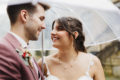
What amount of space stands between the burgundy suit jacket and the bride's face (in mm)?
992

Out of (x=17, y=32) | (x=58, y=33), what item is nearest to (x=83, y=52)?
(x=58, y=33)

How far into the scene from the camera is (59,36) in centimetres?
277

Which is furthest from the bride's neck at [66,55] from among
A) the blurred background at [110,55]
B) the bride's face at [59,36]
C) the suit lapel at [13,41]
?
the blurred background at [110,55]

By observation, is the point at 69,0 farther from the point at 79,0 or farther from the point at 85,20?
the point at 85,20

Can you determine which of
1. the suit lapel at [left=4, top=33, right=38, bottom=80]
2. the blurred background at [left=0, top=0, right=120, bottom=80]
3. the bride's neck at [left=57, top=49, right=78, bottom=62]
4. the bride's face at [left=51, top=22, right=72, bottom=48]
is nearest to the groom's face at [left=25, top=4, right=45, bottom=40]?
the suit lapel at [left=4, top=33, right=38, bottom=80]

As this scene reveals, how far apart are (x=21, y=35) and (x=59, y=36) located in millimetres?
990

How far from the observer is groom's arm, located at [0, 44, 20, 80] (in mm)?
1526

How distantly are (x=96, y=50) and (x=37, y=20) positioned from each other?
32.4ft

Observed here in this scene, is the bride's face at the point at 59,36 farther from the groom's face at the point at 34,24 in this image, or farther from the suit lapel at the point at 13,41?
the suit lapel at the point at 13,41

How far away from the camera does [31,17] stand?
6.18ft

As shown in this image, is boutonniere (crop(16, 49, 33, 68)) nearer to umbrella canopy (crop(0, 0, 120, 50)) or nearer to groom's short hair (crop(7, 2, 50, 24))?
groom's short hair (crop(7, 2, 50, 24))

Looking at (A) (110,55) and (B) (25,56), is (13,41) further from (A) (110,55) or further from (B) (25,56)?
(A) (110,55)

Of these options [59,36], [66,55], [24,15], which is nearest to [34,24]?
[24,15]

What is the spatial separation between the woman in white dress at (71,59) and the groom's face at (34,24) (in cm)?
85
